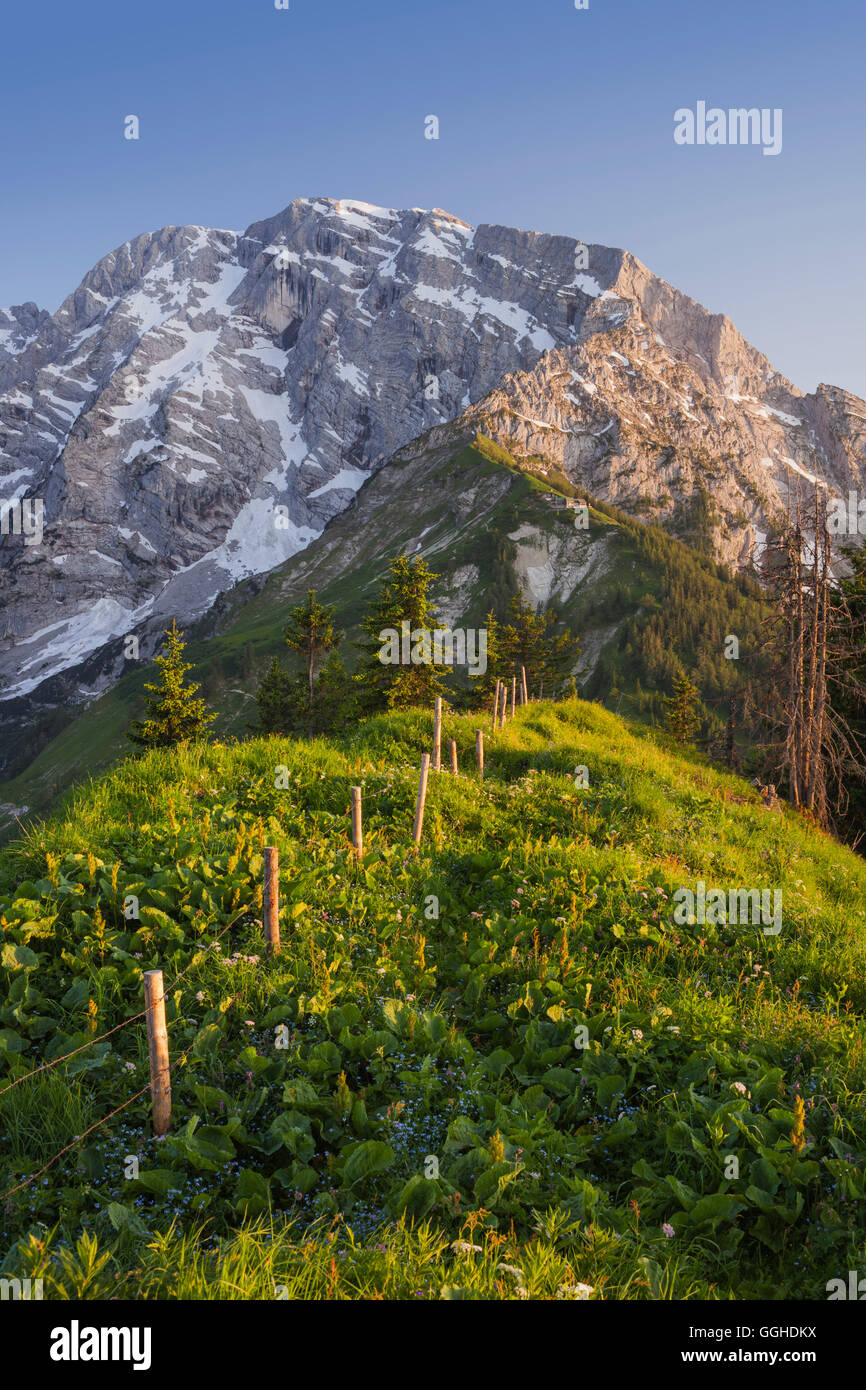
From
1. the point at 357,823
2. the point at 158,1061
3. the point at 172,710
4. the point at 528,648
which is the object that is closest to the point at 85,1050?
the point at 158,1061

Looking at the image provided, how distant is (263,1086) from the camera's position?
227 inches

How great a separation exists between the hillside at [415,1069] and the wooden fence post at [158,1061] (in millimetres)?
153

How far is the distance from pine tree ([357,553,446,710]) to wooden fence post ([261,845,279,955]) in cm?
2782

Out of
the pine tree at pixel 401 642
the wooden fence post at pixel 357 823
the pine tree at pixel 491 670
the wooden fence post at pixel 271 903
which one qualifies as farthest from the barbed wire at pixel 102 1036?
the pine tree at pixel 491 670

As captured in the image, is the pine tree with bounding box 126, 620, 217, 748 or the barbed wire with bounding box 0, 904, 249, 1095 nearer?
the barbed wire with bounding box 0, 904, 249, 1095

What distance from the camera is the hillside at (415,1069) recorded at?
14.1 ft

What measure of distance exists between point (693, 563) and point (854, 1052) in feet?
693

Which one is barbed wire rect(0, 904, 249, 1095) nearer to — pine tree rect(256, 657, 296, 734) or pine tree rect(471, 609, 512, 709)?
pine tree rect(471, 609, 512, 709)

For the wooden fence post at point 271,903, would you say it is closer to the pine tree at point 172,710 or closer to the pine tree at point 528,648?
the pine tree at point 172,710

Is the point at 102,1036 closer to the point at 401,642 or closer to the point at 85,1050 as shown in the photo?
the point at 85,1050

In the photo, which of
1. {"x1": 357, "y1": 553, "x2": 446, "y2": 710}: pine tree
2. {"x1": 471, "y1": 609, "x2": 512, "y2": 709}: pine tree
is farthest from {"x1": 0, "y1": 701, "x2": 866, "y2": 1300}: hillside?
{"x1": 471, "y1": 609, "x2": 512, "y2": 709}: pine tree

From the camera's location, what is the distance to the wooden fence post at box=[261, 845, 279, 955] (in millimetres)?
7422

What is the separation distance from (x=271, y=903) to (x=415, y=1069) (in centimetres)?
242
